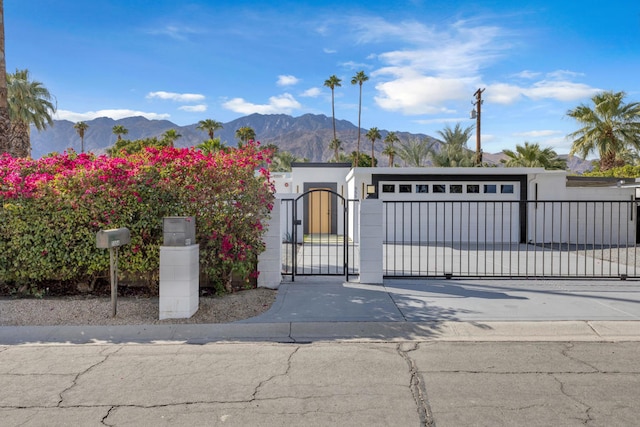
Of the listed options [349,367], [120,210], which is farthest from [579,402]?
[120,210]

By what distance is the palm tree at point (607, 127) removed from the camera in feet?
86.5

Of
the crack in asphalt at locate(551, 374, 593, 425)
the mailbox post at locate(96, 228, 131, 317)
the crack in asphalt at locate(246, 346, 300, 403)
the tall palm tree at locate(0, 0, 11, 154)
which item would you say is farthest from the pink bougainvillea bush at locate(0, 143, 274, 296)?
the crack in asphalt at locate(551, 374, 593, 425)

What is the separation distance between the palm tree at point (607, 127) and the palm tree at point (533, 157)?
2.19m

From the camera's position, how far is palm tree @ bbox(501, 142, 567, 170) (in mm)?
26672

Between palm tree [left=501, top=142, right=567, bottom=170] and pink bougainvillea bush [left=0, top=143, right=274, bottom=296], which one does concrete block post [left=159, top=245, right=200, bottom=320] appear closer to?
pink bougainvillea bush [left=0, top=143, right=274, bottom=296]

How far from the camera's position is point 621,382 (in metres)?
4.19

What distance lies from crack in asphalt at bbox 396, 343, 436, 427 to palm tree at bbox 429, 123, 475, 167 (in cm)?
2146

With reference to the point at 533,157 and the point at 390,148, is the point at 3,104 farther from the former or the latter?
the point at 390,148

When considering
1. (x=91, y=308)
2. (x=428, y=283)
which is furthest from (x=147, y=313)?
(x=428, y=283)

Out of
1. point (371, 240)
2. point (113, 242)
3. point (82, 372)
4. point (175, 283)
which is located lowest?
point (82, 372)

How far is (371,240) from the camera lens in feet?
27.4

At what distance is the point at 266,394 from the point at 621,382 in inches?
128

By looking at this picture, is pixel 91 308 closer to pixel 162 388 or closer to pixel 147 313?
pixel 147 313

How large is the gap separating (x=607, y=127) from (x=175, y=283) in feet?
94.2
